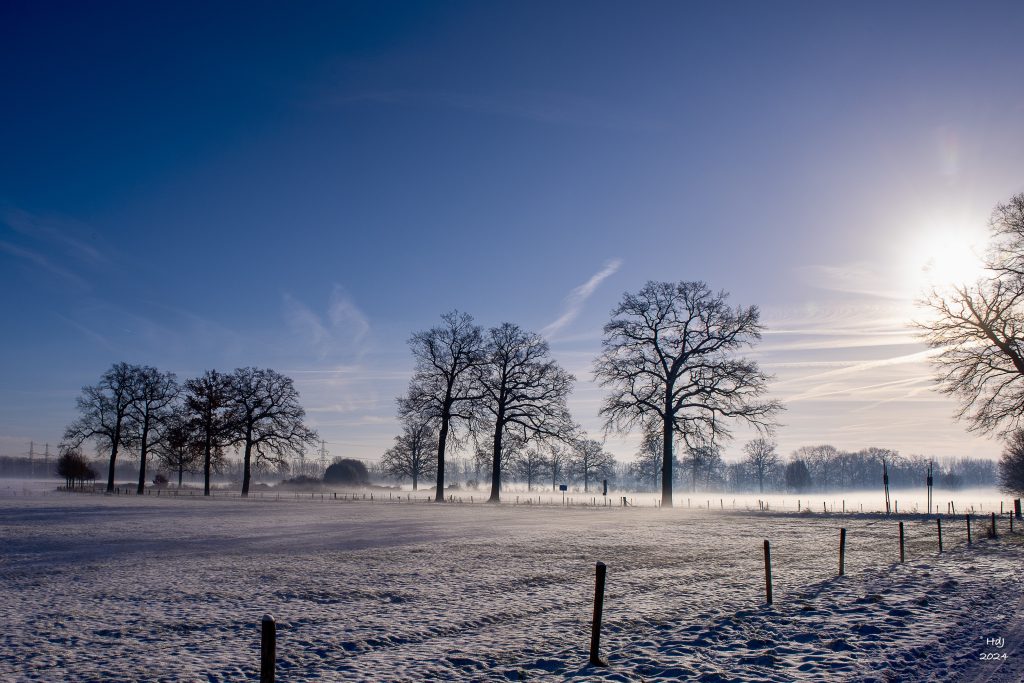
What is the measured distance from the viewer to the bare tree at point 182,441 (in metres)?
57.9

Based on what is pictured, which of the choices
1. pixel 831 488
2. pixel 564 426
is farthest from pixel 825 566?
pixel 831 488

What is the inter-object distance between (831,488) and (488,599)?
667ft

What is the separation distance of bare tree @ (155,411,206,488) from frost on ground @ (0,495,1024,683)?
40.2 meters

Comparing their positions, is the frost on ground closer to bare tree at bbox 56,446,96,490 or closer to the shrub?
bare tree at bbox 56,446,96,490

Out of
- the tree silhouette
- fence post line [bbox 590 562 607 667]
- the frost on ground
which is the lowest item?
the tree silhouette

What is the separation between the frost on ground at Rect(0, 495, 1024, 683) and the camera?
7.66 meters

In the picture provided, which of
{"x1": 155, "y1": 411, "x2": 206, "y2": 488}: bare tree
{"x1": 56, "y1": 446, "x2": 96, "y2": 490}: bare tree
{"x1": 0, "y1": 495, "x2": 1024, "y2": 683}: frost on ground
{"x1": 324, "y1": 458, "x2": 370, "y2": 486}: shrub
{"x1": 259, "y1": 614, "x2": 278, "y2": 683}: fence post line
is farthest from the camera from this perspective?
{"x1": 324, "y1": 458, "x2": 370, "y2": 486}: shrub

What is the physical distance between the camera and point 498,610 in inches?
415

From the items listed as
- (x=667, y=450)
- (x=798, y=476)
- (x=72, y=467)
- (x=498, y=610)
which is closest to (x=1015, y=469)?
(x=667, y=450)

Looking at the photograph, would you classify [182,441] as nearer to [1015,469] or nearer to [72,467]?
[72,467]

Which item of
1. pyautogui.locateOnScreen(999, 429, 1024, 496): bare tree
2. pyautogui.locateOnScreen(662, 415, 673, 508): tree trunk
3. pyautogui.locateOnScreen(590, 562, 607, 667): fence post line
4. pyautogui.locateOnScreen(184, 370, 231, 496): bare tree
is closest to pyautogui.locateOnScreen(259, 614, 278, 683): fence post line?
pyautogui.locateOnScreen(590, 562, 607, 667): fence post line

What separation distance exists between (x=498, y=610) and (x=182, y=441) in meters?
57.5

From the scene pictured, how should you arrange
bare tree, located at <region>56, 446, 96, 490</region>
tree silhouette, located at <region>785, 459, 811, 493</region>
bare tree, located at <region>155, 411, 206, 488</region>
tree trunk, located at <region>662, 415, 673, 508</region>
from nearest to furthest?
tree trunk, located at <region>662, 415, 673, 508</region> → bare tree, located at <region>155, 411, 206, 488</region> → bare tree, located at <region>56, 446, 96, 490</region> → tree silhouette, located at <region>785, 459, 811, 493</region>

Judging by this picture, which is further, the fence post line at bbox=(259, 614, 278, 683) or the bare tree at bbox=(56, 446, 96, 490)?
the bare tree at bbox=(56, 446, 96, 490)
